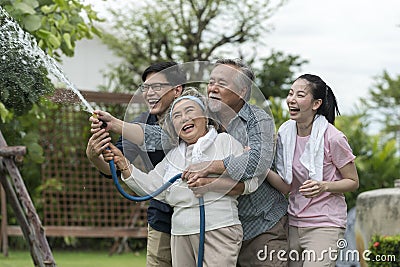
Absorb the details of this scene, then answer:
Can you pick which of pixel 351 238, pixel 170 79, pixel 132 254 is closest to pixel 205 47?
pixel 132 254

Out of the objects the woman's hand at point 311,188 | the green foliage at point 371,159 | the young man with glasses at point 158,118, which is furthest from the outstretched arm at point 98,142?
the green foliage at point 371,159

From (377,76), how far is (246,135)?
21001mm

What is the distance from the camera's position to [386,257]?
5375 mm

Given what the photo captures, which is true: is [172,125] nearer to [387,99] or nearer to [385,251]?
[385,251]

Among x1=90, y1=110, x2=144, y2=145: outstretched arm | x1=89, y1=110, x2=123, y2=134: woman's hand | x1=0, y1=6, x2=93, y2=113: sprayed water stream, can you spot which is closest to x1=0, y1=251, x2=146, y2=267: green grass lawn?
x1=0, y1=6, x2=93, y2=113: sprayed water stream

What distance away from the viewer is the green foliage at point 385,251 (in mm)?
5367

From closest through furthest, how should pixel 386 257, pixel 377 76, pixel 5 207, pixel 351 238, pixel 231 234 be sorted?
pixel 231 234
pixel 386 257
pixel 351 238
pixel 5 207
pixel 377 76

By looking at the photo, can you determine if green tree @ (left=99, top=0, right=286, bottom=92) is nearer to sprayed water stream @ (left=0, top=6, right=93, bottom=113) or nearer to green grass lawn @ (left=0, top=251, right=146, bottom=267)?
green grass lawn @ (left=0, top=251, right=146, bottom=267)

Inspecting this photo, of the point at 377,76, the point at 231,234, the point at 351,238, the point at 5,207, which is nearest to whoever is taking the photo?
the point at 231,234

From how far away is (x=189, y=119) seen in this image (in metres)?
3.38

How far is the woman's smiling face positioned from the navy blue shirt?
13.2 inches

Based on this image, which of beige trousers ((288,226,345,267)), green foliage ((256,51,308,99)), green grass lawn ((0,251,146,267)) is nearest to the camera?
beige trousers ((288,226,345,267))

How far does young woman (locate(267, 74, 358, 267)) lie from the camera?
3545 mm

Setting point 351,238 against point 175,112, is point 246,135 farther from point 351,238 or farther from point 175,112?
point 351,238
